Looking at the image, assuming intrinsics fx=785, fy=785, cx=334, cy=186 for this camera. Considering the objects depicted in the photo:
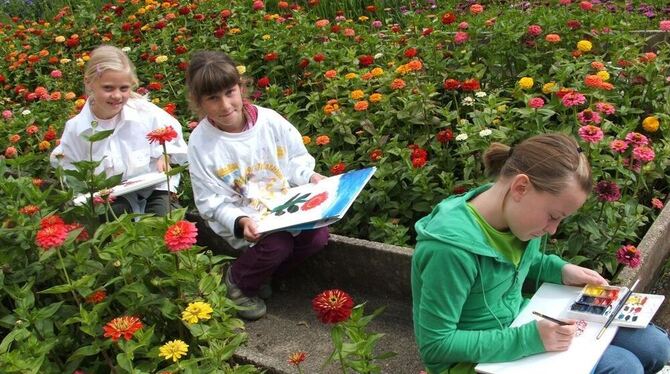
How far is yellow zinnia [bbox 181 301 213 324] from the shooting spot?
2.16m

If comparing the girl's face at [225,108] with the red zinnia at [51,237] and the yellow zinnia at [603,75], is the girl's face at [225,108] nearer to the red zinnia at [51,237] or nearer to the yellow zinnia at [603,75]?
the red zinnia at [51,237]

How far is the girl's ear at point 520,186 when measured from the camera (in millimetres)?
1959

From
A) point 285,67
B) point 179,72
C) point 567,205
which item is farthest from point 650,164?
point 179,72

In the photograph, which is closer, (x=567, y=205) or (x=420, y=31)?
(x=567, y=205)

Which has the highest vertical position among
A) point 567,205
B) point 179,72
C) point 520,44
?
point 567,205

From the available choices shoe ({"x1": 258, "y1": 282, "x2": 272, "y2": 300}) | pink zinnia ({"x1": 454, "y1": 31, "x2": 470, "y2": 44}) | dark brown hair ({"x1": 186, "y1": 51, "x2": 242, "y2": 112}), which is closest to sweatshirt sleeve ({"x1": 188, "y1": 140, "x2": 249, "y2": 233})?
dark brown hair ({"x1": 186, "y1": 51, "x2": 242, "y2": 112})

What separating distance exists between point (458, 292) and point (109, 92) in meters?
2.14

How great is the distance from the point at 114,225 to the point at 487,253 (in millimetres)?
1173

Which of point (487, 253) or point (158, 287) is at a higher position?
point (487, 253)

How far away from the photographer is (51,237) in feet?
7.27

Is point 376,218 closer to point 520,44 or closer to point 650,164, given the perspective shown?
point 650,164

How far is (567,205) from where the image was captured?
77.4 inches

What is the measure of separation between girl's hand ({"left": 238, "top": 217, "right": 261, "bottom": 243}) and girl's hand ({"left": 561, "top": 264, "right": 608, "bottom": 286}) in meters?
1.15

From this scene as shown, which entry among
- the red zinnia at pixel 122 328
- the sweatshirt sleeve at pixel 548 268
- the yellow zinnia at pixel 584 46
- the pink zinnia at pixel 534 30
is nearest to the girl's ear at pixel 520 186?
the sweatshirt sleeve at pixel 548 268
